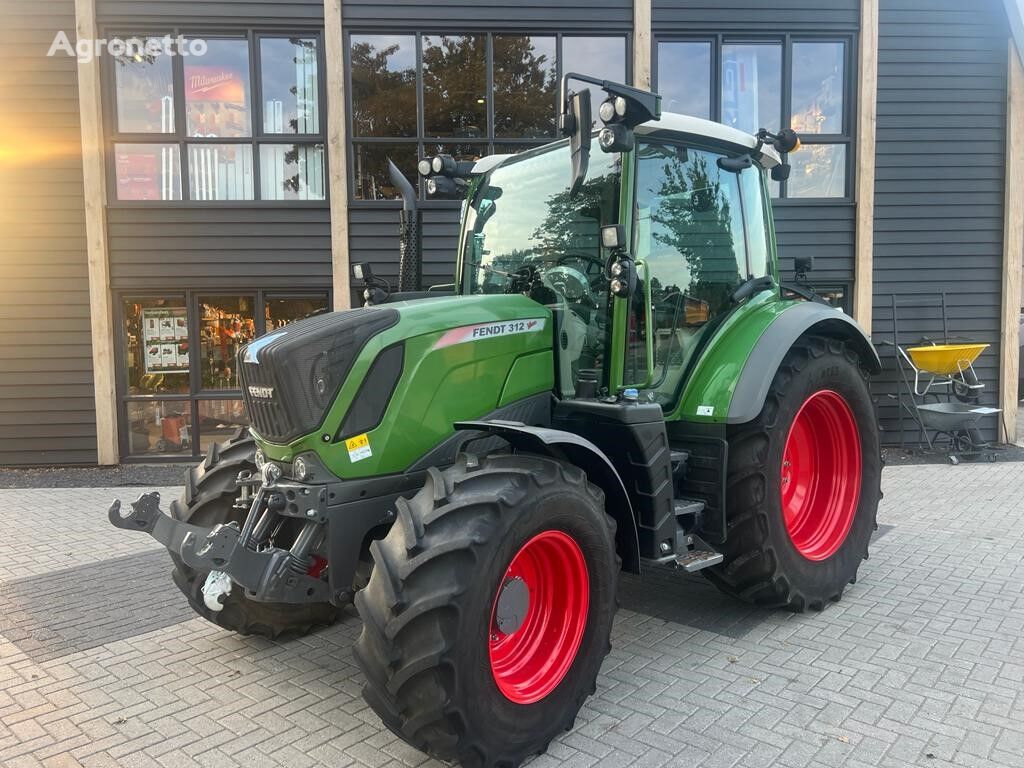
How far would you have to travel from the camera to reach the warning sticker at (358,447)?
2896mm

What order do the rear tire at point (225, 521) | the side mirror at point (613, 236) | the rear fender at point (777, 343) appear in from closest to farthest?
the side mirror at point (613, 236), the rear tire at point (225, 521), the rear fender at point (777, 343)

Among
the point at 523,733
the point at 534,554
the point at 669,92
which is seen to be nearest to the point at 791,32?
the point at 669,92

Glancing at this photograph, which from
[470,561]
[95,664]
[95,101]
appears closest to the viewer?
[470,561]

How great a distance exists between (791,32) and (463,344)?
7523 mm

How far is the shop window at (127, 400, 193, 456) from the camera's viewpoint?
8.55 meters

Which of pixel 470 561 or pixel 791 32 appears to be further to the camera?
pixel 791 32

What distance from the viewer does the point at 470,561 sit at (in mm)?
2439

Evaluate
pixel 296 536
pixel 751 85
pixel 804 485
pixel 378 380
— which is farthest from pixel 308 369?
pixel 751 85

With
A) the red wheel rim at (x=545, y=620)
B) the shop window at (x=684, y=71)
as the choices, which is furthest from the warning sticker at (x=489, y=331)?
the shop window at (x=684, y=71)

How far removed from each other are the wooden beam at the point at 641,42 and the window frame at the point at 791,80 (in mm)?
211

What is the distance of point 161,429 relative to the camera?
859 cm

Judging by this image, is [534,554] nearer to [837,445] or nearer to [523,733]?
[523,733]

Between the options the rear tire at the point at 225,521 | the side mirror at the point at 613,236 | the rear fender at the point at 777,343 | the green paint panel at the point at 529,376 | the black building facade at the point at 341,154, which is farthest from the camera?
the black building facade at the point at 341,154

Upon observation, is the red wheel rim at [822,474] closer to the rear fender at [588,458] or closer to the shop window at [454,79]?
the rear fender at [588,458]
